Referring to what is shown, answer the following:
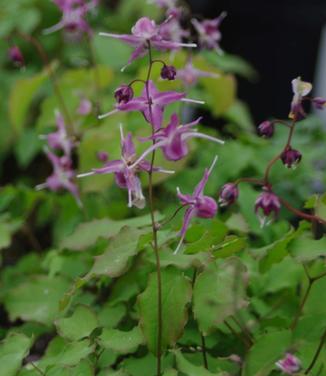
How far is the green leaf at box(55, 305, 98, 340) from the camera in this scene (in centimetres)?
112

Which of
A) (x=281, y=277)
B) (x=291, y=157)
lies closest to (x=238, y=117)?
(x=281, y=277)

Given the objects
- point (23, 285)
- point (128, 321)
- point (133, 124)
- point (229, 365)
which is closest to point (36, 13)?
point (133, 124)

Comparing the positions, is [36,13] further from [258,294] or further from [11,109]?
[258,294]

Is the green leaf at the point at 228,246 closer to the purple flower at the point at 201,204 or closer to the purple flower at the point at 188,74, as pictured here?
the purple flower at the point at 201,204

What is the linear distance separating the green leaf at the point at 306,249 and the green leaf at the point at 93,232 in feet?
0.75

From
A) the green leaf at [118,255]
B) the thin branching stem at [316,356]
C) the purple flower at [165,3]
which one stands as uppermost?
the purple flower at [165,3]

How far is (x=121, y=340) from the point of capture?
3.54ft

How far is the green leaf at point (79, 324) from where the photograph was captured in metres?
1.12

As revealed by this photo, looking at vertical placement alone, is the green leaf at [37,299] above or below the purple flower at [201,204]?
below

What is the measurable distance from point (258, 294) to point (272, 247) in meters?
0.15

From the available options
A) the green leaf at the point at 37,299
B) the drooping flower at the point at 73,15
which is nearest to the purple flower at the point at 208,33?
the drooping flower at the point at 73,15

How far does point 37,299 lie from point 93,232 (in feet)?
0.59

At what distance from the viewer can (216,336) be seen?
123 centimetres

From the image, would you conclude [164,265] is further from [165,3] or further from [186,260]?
[165,3]
